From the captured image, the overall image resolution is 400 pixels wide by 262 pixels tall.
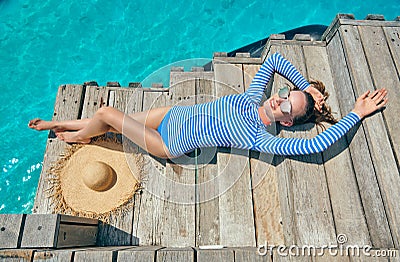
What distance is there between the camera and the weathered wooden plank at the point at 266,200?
2258 mm

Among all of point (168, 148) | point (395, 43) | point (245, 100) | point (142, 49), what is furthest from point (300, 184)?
point (142, 49)

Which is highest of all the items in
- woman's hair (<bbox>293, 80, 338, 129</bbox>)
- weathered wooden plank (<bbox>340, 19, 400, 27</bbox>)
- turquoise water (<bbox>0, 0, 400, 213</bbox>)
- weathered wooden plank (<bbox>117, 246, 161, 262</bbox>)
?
turquoise water (<bbox>0, 0, 400, 213</bbox>)

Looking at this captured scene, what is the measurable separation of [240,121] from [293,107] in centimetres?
42

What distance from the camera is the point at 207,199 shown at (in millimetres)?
2535

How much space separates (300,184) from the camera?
2.19m

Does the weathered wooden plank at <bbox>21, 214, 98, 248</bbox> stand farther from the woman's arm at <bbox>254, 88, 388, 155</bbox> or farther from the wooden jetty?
the woman's arm at <bbox>254, 88, 388, 155</bbox>

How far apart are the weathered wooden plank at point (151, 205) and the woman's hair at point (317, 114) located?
129 centimetres

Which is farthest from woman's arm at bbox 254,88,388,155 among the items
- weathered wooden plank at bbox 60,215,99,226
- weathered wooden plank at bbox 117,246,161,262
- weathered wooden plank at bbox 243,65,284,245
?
weathered wooden plank at bbox 60,215,99,226

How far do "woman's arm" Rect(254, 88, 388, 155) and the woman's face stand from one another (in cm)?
18

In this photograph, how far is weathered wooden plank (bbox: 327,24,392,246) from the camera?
1929mm

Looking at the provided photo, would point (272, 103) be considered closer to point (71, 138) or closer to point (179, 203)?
point (179, 203)

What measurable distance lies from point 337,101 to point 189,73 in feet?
5.06

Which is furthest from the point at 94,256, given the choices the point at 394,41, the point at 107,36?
the point at 107,36

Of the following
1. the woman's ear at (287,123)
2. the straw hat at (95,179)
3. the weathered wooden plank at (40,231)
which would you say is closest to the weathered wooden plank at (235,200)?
the woman's ear at (287,123)
